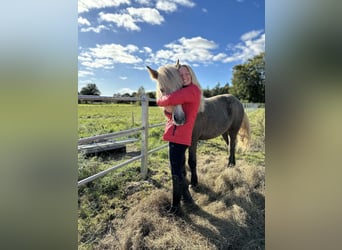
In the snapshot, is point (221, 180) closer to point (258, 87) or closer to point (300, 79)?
point (258, 87)

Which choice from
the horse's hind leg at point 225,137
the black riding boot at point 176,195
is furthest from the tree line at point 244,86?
the black riding boot at point 176,195

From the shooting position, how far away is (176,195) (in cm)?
151

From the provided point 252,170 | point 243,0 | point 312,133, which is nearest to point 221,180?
point 252,170

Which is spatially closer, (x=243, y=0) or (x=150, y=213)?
(x=243, y=0)

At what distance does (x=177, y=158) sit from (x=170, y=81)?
18.6 inches

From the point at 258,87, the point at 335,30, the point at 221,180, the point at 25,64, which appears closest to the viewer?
the point at 335,30

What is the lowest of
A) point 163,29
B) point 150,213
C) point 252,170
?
point 150,213

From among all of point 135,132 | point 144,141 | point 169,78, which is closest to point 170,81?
point 169,78

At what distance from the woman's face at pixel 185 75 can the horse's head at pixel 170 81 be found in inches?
0.7

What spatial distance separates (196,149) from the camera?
1560mm

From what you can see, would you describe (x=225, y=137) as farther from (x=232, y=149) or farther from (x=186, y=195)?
(x=186, y=195)

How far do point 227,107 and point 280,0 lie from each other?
821 mm

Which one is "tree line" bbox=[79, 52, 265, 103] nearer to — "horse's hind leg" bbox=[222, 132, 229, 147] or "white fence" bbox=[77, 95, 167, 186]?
"white fence" bbox=[77, 95, 167, 186]

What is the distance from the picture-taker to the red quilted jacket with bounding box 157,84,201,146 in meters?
1.33
